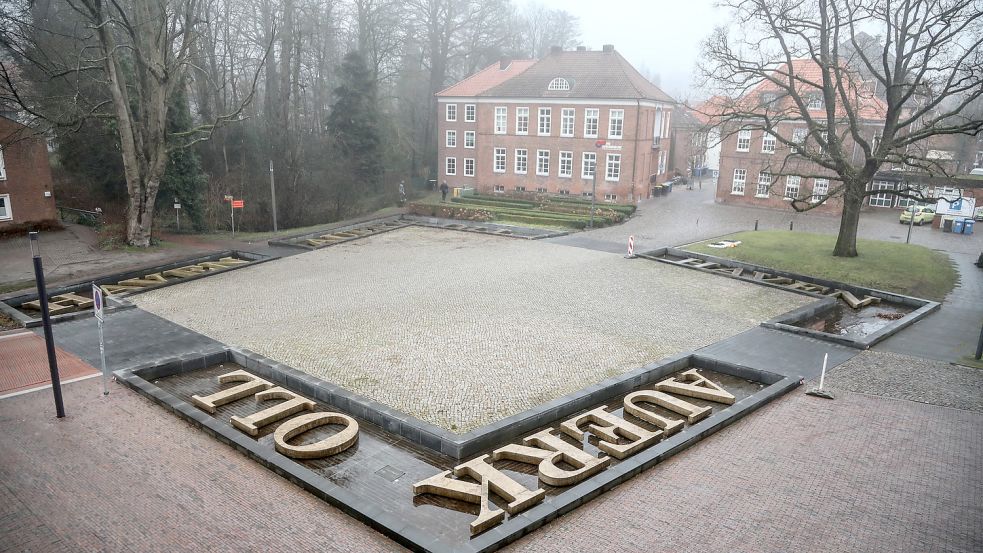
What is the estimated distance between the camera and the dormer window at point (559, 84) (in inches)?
1722

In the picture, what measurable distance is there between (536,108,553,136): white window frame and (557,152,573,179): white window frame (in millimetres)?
1937

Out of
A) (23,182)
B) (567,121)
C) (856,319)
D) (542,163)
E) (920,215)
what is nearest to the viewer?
(856,319)

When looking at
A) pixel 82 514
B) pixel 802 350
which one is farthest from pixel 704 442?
pixel 82 514

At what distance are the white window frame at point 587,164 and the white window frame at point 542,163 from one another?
257 cm

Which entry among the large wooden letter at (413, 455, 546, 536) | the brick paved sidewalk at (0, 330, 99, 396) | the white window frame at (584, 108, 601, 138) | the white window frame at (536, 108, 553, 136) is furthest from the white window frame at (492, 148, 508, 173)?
the large wooden letter at (413, 455, 546, 536)

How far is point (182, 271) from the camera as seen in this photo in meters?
23.1

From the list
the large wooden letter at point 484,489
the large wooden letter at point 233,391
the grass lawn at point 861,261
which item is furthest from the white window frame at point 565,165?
the large wooden letter at point 484,489

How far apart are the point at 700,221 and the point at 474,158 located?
1956 centimetres

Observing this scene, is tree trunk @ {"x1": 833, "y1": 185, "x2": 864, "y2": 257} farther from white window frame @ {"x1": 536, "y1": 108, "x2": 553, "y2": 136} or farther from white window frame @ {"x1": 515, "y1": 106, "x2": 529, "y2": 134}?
white window frame @ {"x1": 515, "y1": 106, "x2": 529, "y2": 134}

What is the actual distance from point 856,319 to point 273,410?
17.2 metres

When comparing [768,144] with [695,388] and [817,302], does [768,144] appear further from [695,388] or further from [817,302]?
[695,388]

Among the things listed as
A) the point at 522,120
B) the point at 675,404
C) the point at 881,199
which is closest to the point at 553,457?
the point at 675,404

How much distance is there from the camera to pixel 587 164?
144 feet

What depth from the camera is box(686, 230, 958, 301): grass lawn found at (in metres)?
22.8
